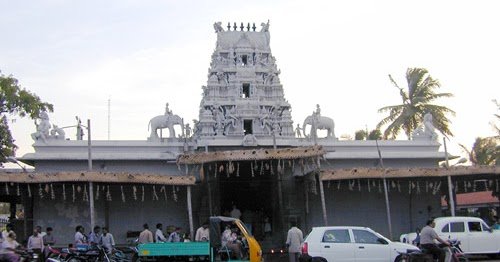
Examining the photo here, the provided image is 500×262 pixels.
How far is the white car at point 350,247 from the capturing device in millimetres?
15766

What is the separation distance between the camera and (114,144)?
2805 cm

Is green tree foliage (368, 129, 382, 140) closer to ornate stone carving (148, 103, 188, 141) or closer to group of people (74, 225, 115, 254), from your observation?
ornate stone carving (148, 103, 188, 141)

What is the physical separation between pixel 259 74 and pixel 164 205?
8.71 m

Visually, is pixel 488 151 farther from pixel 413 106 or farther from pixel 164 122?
pixel 164 122

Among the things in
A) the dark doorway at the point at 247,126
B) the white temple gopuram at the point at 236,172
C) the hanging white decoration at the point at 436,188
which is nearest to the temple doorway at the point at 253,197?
the white temple gopuram at the point at 236,172

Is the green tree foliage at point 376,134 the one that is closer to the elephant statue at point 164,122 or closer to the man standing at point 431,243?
the elephant statue at point 164,122

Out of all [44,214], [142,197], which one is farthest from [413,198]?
[44,214]

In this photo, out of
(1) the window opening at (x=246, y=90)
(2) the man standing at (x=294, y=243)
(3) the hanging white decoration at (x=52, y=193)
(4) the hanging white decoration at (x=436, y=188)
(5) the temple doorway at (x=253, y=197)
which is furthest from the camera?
(1) the window opening at (x=246, y=90)

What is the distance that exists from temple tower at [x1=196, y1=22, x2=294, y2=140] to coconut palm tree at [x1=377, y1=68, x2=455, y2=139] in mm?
11011

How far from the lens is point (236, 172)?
27.2 m

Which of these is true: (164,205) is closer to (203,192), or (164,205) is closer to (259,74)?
(203,192)

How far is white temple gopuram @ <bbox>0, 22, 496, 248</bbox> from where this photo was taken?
24016 millimetres

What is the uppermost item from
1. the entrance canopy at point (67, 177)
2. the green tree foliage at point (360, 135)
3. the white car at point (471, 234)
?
the green tree foliage at point (360, 135)

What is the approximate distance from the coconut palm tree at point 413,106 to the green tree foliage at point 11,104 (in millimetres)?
20880
